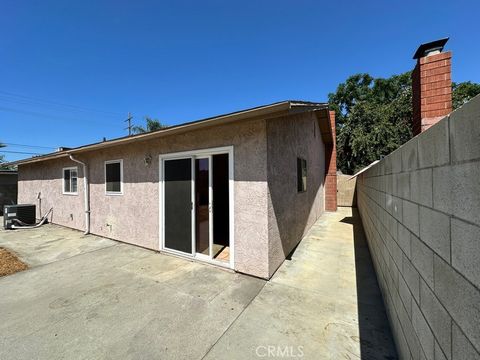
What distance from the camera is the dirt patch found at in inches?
169

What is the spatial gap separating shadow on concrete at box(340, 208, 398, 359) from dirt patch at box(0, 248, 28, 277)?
6327mm

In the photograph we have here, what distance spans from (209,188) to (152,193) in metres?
1.83

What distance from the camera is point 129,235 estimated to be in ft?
19.6

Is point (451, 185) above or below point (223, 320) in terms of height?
above

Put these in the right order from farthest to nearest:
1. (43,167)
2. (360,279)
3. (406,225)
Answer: (43,167)
(360,279)
(406,225)

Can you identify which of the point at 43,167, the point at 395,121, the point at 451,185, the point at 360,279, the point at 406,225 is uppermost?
the point at 395,121

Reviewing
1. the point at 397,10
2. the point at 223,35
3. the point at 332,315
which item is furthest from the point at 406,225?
the point at 223,35

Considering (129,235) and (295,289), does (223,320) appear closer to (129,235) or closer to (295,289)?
(295,289)

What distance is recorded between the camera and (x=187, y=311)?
2.93 metres

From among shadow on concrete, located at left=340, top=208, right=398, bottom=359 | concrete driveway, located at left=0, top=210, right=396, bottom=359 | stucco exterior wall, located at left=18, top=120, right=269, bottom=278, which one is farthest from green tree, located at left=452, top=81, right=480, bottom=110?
stucco exterior wall, located at left=18, top=120, right=269, bottom=278

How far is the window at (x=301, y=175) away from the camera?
19.1 feet

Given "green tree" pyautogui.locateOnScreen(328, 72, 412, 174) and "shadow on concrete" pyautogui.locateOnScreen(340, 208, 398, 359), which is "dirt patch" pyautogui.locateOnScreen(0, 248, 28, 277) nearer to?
"shadow on concrete" pyautogui.locateOnScreen(340, 208, 398, 359)

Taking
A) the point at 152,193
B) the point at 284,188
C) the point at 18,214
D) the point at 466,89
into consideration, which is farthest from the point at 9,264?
→ the point at 466,89

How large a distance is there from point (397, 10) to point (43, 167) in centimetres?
1469
